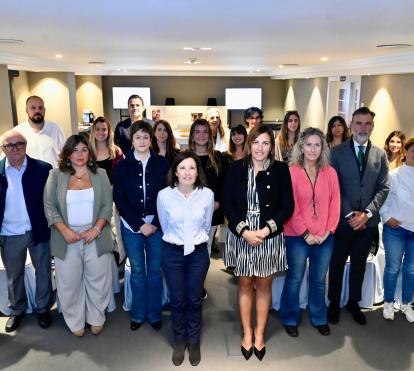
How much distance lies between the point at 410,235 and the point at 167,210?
1947mm

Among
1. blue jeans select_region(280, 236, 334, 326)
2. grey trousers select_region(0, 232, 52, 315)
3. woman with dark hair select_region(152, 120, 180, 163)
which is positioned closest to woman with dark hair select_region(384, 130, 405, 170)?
blue jeans select_region(280, 236, 334, 326)

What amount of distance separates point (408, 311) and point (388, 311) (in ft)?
0.55

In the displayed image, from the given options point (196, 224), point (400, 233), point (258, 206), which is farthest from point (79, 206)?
point (400, 233)

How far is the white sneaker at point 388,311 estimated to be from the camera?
316 centimetres

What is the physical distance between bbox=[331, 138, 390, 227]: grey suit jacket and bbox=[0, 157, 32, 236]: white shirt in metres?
2.32

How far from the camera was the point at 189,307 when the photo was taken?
2.67 metres

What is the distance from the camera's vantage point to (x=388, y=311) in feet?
10.4

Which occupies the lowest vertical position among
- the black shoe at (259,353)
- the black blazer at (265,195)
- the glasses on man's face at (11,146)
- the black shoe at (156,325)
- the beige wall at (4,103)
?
the black shoe at (259,353)

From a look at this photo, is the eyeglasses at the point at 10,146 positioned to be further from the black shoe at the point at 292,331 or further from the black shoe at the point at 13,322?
the black shoe at the point at 292,331

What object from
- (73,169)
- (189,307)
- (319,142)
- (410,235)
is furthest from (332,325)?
(73,169)

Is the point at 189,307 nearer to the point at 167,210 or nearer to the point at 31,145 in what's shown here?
the point at 167,210

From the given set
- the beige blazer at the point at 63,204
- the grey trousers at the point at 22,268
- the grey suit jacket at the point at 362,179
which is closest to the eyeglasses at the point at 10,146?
the beige blazer at the point at 63,204

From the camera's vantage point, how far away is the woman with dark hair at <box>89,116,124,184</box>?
358 cm

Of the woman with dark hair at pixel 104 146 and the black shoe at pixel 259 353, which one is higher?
the woman with dark hair at pixel 104 146
